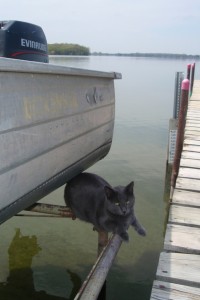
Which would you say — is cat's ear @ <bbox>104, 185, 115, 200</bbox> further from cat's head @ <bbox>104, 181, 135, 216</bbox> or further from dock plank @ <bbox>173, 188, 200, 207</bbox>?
dock plank @ <bbox>173, 188, 200, 207</bbox>

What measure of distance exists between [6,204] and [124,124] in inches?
471

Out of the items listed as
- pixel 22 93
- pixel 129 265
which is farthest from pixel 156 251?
pixel 22 93

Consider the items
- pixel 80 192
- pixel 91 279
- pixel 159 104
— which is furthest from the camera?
pixel 159 104

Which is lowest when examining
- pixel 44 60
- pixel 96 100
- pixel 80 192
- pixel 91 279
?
pixel 91 279

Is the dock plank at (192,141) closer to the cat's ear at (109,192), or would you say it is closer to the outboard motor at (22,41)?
the outboard motor at (22,41)

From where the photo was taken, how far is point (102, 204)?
12.2 ft

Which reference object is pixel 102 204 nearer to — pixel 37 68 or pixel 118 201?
pixel 118 201

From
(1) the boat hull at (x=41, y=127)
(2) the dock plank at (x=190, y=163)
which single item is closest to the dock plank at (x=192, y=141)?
(2) the dock plank at (x=190, y=163)

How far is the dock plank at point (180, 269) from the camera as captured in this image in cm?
301

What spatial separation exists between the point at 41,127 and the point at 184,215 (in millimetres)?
1870

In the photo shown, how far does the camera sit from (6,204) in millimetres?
2908

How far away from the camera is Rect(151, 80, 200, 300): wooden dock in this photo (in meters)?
2.91

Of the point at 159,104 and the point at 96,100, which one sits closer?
the point at 96,100

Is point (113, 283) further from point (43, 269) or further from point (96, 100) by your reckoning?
point (96, 100)
